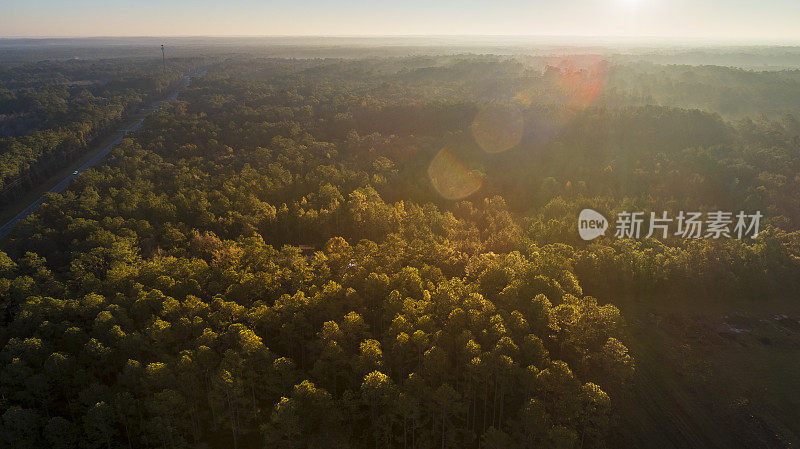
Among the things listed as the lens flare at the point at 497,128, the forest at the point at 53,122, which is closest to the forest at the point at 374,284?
the lens flare at the point at 497,128

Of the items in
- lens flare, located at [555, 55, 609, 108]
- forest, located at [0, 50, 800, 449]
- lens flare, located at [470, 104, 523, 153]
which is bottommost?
forest, located at [0, 50, 800, 449]

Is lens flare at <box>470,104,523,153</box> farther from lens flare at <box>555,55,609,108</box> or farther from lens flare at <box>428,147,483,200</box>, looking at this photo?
lens flare at <box>555,55,609,108</box>

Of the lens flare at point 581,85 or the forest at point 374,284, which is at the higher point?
the lens flare at point 581,85

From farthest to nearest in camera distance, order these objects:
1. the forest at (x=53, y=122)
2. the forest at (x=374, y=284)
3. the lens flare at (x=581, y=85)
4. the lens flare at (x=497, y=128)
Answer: the lens flare at (x=581, y=85) < the lens flare at (x=497, y=128) < the forest at (x=53, y=122) < the forest at (x=374, y=284)

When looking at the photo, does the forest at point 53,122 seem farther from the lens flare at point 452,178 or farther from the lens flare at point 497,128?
the lens flare at point 497,128

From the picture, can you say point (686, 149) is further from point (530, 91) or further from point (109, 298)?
point (109, 298)

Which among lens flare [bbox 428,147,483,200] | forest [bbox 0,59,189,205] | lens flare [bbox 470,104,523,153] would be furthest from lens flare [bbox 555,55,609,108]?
forest [bbox 0,59,189,205]

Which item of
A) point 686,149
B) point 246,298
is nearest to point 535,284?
point 246,298
